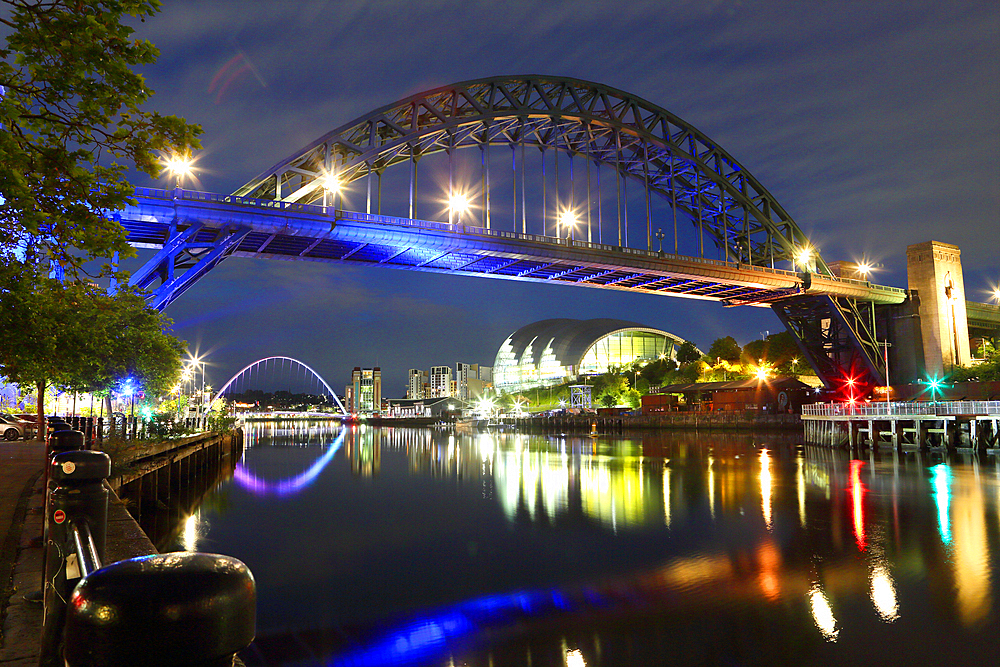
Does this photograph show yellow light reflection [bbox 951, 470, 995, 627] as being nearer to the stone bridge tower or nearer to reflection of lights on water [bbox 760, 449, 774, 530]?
reflection of lights on water [bbox 760, 449, 774, 530]

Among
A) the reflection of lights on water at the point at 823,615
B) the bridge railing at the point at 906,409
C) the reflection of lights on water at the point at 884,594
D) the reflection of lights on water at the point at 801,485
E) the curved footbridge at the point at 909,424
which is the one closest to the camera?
the reflection of lights on water at the point at 823,615

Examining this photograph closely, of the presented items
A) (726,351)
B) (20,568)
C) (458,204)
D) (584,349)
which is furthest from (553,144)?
(584,349)

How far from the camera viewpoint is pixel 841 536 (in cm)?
1780

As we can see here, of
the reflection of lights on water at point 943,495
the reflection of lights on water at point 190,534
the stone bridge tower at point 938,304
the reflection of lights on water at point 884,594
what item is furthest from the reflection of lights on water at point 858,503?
the stone bridge tower at point 938,304

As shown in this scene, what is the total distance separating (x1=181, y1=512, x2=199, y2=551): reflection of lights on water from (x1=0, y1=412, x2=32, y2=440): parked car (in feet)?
54.1

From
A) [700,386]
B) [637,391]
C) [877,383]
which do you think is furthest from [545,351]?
[877,383]

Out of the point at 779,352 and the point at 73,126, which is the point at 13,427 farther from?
the point at 779,352

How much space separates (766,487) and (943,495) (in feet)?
20.4

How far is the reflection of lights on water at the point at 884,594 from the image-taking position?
11.4 meters

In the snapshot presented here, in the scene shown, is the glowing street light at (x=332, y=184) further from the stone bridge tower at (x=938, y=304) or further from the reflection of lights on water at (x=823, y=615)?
the stone bridge tower at (x=938, y=304)

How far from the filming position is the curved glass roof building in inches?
5856

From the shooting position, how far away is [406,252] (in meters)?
41.1

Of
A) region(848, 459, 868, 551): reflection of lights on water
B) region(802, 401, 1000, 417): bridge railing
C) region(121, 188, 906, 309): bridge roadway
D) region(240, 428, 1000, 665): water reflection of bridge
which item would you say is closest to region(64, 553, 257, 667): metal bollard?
region(240, 428, 1000, 665): water reflection of bridge

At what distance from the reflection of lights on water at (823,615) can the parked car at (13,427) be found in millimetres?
37405
